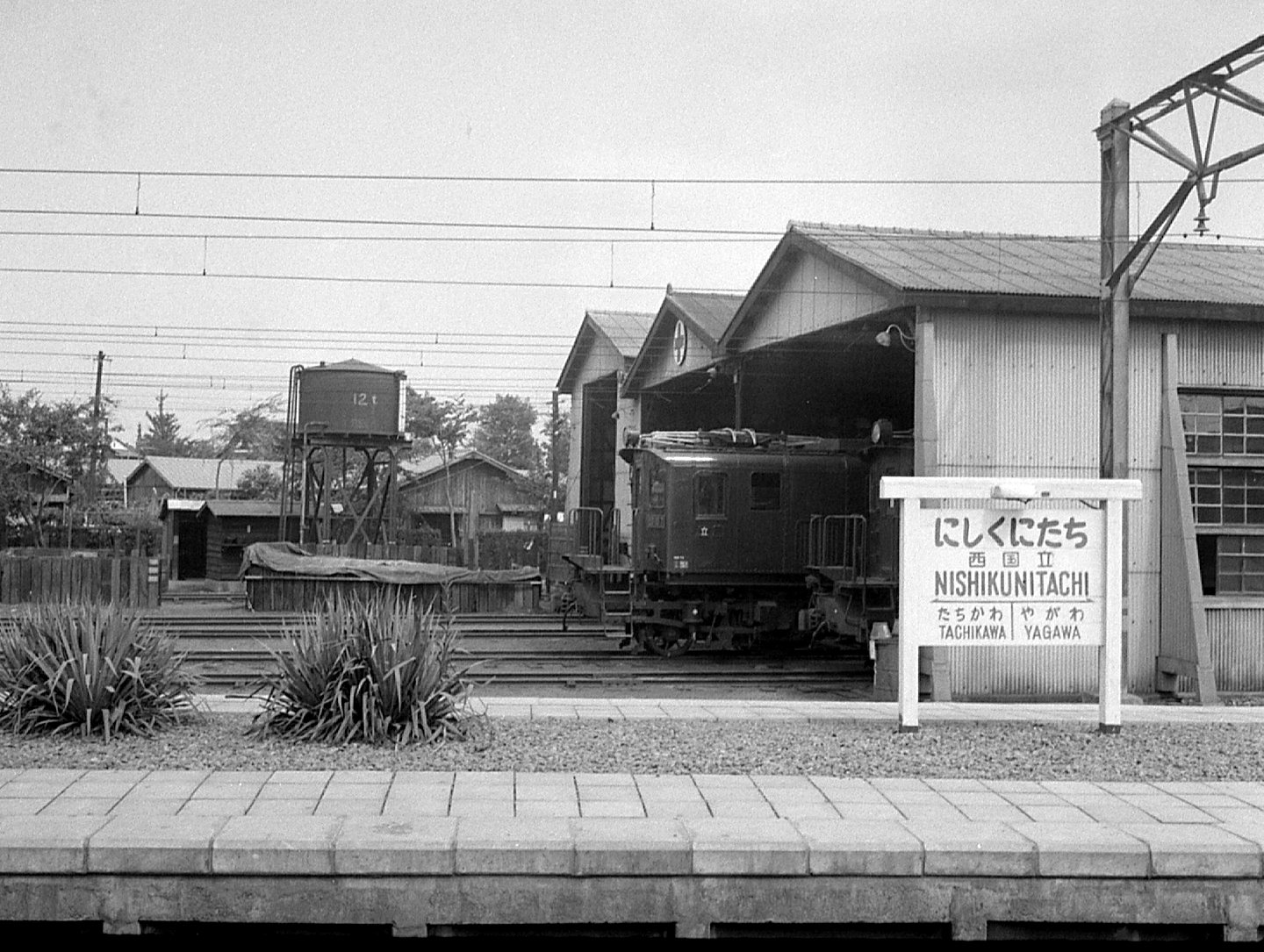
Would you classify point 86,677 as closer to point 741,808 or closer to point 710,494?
point 741,808

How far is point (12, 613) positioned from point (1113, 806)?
26.7 ft

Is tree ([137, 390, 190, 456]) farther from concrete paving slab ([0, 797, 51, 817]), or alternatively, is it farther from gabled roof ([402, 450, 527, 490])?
concrete paving slab ([0, 797, 51, 817])

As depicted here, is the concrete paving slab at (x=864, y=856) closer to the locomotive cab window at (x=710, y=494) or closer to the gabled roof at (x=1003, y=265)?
the gabled roof at (x=1003, y=265)

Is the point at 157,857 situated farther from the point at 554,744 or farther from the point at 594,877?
the point at 554,744

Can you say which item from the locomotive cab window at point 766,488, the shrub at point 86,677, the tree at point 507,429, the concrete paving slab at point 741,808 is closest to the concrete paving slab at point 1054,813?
the concrete paving slab at point 741,808

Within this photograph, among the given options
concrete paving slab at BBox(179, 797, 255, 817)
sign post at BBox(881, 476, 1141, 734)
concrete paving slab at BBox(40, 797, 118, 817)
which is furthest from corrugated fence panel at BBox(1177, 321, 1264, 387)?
concrete paving slab at BBox(40, 797, 118, 817)

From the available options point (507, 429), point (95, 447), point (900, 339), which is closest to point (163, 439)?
point (507, 429)

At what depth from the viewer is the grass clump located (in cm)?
892

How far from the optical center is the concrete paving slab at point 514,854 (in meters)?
6.39

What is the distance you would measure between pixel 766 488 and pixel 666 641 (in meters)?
3.10

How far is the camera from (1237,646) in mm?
16906

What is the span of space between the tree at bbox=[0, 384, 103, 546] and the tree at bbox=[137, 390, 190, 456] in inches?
2768

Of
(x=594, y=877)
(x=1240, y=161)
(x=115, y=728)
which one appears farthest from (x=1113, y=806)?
(x=1240, y=161)

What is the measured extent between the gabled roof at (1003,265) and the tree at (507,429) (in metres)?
67.2
